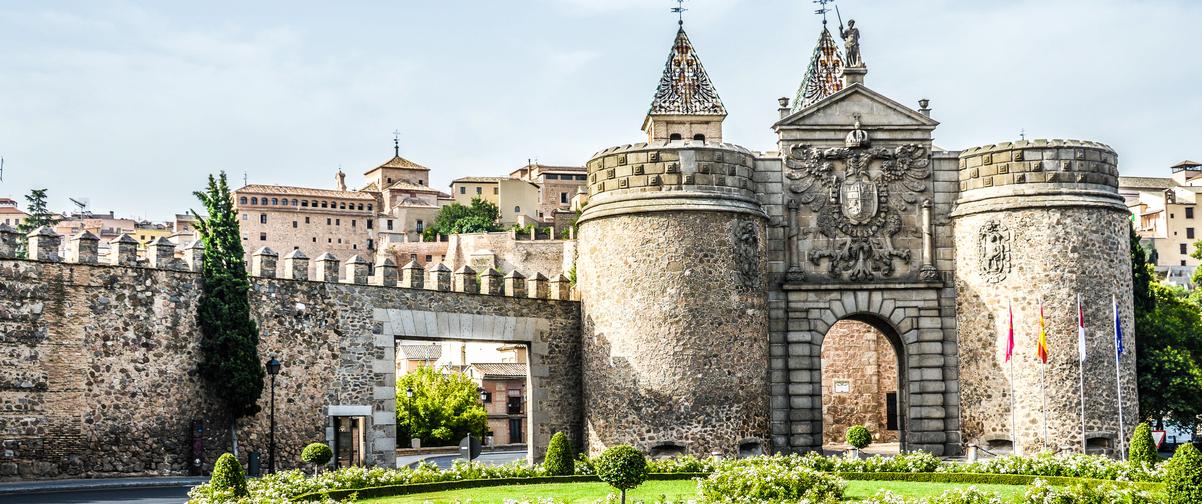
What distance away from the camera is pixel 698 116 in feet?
161

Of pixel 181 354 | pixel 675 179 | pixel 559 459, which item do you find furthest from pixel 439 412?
pixel 559 459

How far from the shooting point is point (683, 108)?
160ft

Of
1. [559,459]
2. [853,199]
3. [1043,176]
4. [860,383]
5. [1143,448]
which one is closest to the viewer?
[1143,448]

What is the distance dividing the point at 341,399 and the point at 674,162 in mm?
8299

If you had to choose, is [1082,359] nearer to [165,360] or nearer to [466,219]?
[165,360]

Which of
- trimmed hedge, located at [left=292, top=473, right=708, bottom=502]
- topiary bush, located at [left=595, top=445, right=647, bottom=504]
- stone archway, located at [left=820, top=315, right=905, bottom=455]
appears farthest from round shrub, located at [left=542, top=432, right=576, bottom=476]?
stone archway, located at [left=820, top=315, right=905, bottom=455]

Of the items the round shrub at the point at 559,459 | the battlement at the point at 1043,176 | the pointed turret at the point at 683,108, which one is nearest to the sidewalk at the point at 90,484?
the round shrub at the point at 559,459

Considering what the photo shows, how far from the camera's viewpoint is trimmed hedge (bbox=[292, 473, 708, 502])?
20.6 m

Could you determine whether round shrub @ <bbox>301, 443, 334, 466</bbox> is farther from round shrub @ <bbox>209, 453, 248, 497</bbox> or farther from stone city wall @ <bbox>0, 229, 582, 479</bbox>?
round shrub @ <bbox>209, 453, 248, 497</bbox>

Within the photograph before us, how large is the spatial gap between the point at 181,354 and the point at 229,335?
90cm

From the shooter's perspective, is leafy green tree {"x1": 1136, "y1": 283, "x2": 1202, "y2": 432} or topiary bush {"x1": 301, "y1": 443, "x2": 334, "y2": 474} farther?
leafy green tree {"x1": 1136, "y1": 283, "x2": 1202, "y2": 432}

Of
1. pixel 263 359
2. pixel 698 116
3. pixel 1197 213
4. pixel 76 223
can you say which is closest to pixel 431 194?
pixel 76 223

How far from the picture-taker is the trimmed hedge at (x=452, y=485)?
812 inches

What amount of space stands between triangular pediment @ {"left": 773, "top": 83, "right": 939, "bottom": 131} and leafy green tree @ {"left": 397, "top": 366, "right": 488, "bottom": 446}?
23525mm
